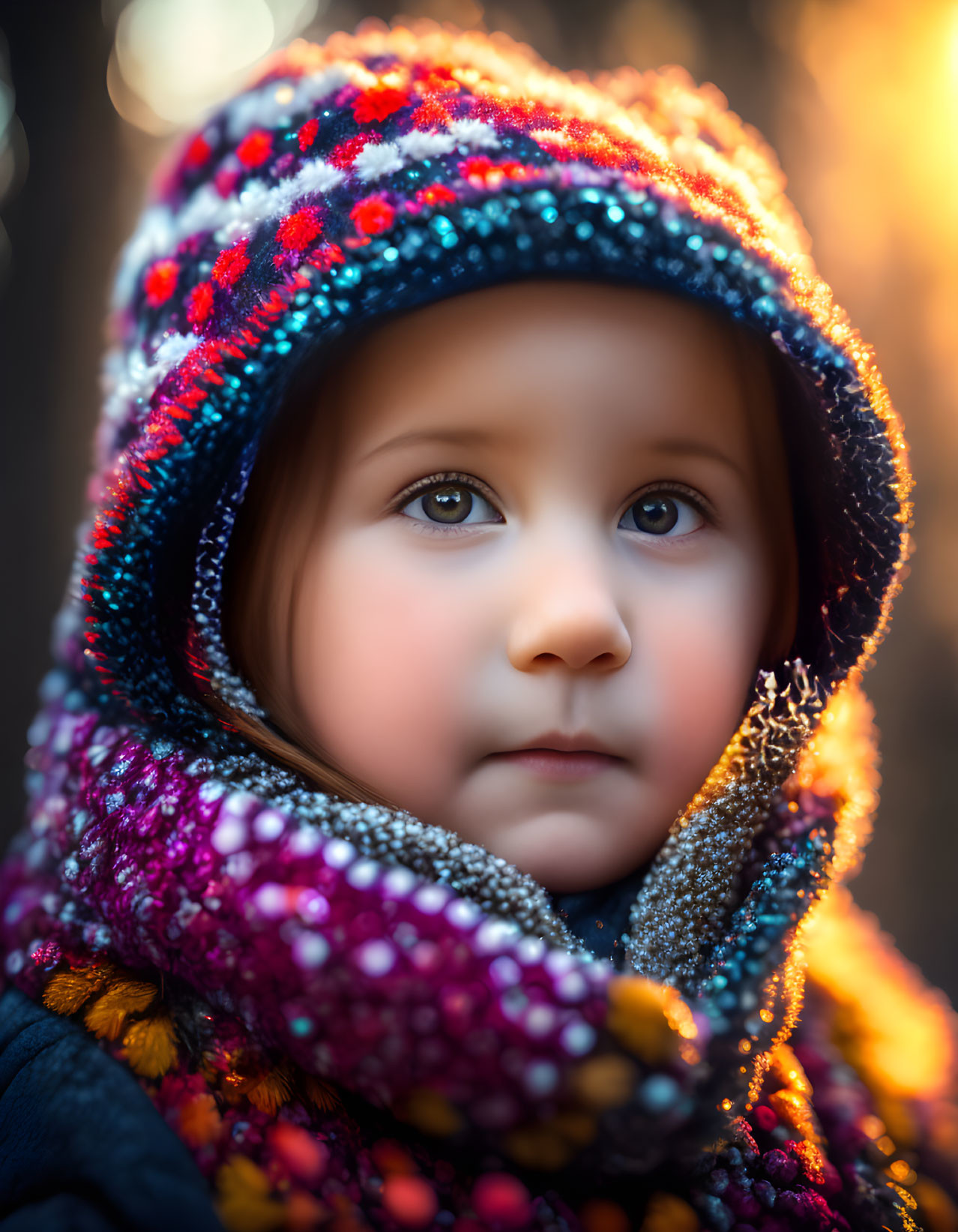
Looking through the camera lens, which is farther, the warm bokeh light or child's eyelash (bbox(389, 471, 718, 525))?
the warm bokeh light

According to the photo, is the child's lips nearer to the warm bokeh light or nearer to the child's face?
the child's face

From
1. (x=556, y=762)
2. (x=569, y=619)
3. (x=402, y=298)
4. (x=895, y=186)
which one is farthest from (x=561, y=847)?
(x=895, y=186)

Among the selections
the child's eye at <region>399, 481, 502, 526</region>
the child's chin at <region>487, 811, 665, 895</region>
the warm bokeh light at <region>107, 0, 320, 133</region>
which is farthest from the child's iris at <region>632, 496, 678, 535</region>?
the warm bokeh light at <region>107, 0, 320, 133</region>

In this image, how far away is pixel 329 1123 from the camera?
1.78ft

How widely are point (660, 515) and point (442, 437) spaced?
6.7 inches

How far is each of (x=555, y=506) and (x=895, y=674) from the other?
1083 millimetres

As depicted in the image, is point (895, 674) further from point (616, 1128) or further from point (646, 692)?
point (616, 1128)

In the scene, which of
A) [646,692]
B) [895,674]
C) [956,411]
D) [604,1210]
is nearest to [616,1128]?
[604,1210]

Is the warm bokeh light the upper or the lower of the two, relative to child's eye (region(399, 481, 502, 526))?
upper

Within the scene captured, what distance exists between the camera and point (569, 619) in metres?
0.57

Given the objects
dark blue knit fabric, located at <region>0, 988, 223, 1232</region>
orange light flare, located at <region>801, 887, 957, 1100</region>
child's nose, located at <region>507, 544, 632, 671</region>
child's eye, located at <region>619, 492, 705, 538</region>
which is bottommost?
dark blue knit fabric, located at <region>0, 988, 223, 1232</region>

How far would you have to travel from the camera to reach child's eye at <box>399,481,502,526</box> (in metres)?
0.64

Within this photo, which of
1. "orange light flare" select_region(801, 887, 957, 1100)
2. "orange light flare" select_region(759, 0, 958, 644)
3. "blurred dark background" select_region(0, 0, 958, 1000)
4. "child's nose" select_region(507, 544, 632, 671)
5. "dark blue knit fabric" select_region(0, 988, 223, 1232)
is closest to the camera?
"dark blue knit fabric" select_region(0, 988, 223, 1232)

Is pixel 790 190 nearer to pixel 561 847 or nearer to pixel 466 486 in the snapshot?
pixel 466 486
